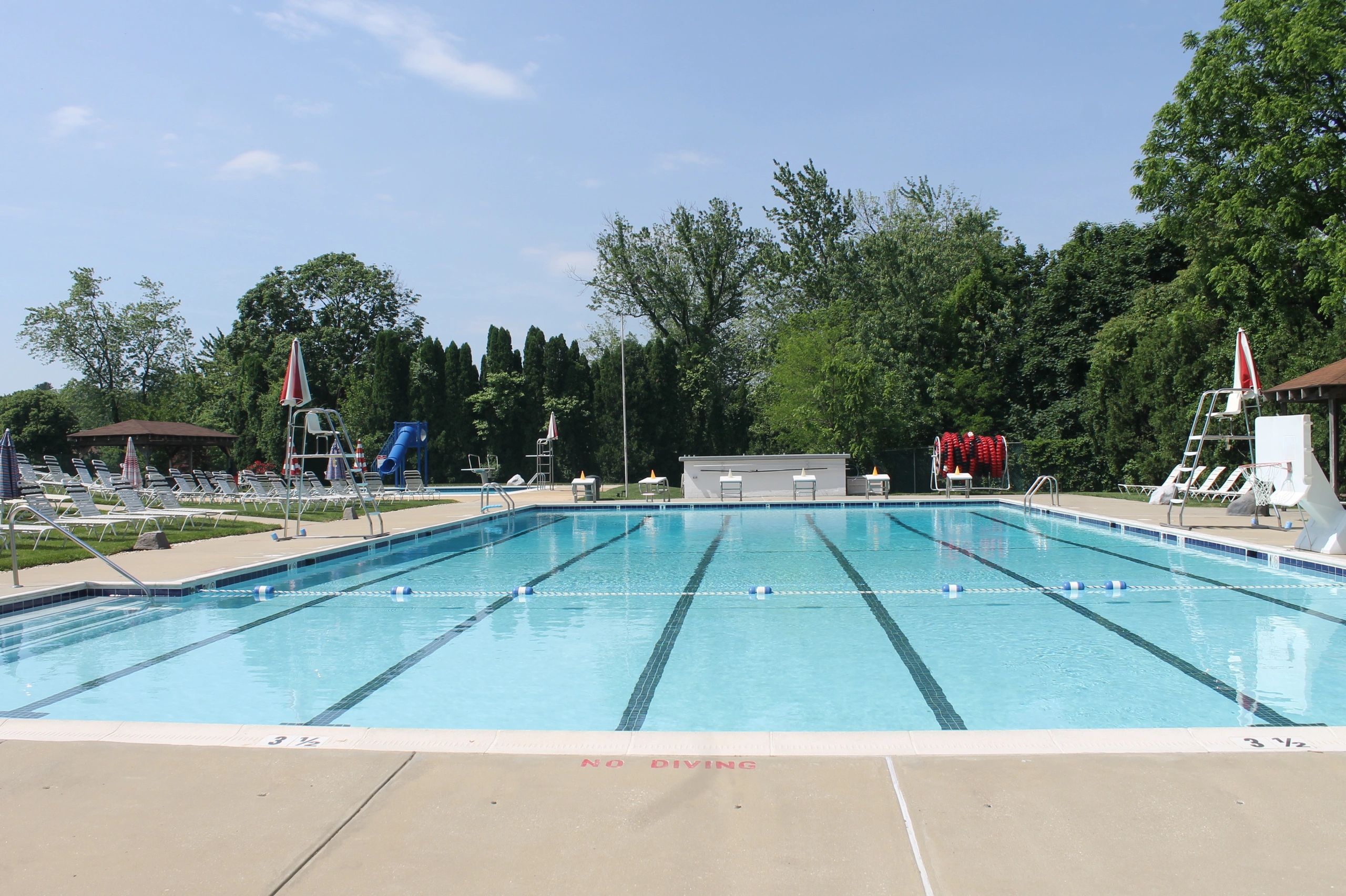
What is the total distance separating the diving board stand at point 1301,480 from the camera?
936 centimetres

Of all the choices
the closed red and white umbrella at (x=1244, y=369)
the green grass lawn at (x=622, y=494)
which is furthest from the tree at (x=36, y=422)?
the closed red and white umbrella at (x=1244, y=369)

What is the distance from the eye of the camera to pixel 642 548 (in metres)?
12.8

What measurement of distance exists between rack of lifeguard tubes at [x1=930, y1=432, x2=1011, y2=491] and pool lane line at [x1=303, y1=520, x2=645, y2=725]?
53.4 ft

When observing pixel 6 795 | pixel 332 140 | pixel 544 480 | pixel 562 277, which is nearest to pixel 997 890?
pixel 6 795

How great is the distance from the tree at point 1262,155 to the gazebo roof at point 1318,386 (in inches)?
125

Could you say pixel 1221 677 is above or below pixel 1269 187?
below

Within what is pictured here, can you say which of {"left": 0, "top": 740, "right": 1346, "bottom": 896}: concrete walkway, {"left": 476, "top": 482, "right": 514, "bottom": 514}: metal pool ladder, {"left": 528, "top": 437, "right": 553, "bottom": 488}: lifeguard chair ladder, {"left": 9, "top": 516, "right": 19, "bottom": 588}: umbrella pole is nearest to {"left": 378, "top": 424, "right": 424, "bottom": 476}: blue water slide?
{"left": 528, "top": 437, "right": 553, "bottom": 488}: lifeguard chair ladder

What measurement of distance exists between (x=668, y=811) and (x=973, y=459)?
23.1 metres

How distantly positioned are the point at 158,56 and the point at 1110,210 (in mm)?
26888

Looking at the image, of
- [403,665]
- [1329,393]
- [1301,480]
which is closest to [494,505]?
[403,665]

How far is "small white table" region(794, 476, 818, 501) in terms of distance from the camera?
2084 centimetres

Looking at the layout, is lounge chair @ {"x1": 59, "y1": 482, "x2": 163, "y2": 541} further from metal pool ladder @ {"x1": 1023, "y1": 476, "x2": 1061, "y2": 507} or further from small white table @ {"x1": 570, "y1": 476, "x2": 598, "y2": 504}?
metal pool ladder @ {"x1": 1023, "y1": 476, "x2": 1061, "y2": 507}

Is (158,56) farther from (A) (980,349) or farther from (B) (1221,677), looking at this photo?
(A) (980,349)

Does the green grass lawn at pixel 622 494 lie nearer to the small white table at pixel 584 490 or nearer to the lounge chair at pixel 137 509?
the small white table at pixel 584 490
